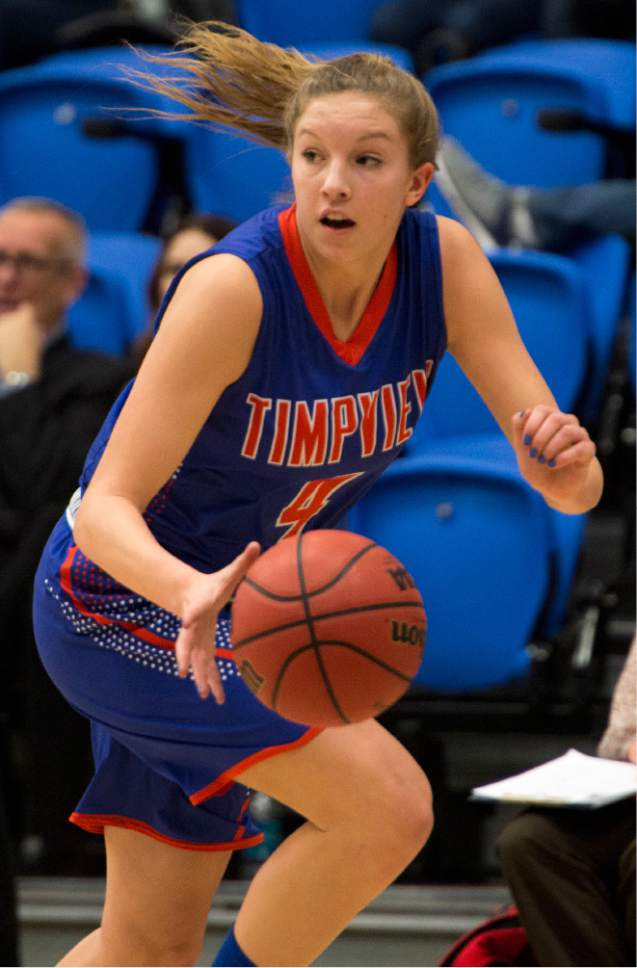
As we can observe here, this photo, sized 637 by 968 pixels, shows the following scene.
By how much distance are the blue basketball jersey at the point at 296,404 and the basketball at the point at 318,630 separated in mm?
318

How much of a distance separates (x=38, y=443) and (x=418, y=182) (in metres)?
2.07

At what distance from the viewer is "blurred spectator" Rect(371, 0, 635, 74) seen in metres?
5.80

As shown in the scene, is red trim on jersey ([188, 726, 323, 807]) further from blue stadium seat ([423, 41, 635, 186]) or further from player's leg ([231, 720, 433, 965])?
blue stadium seat ([423, 41, 635, 186])

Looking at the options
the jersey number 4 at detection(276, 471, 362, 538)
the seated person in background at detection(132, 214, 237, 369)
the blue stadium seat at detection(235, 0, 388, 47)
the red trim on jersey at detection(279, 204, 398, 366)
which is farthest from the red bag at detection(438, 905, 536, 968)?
the blue stadium seat at detection(235, 0, 388, 47)

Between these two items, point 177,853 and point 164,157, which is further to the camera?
Result: point 164,157

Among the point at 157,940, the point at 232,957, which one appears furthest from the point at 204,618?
the point at 157,940

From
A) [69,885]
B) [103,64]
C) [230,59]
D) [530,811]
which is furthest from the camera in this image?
[103,64]

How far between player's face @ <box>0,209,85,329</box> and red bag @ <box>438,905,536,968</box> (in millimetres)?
2255

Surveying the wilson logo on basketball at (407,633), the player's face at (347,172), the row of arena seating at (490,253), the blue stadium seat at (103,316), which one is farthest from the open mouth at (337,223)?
the blue stadium seat at (103,316)

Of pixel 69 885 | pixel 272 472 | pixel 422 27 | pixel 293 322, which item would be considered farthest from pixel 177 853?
pixel 422 27

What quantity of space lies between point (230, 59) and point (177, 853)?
130 centimetres

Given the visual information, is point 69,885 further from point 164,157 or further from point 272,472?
point 164,157

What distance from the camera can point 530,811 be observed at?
3.38m

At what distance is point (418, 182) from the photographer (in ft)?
8.32
